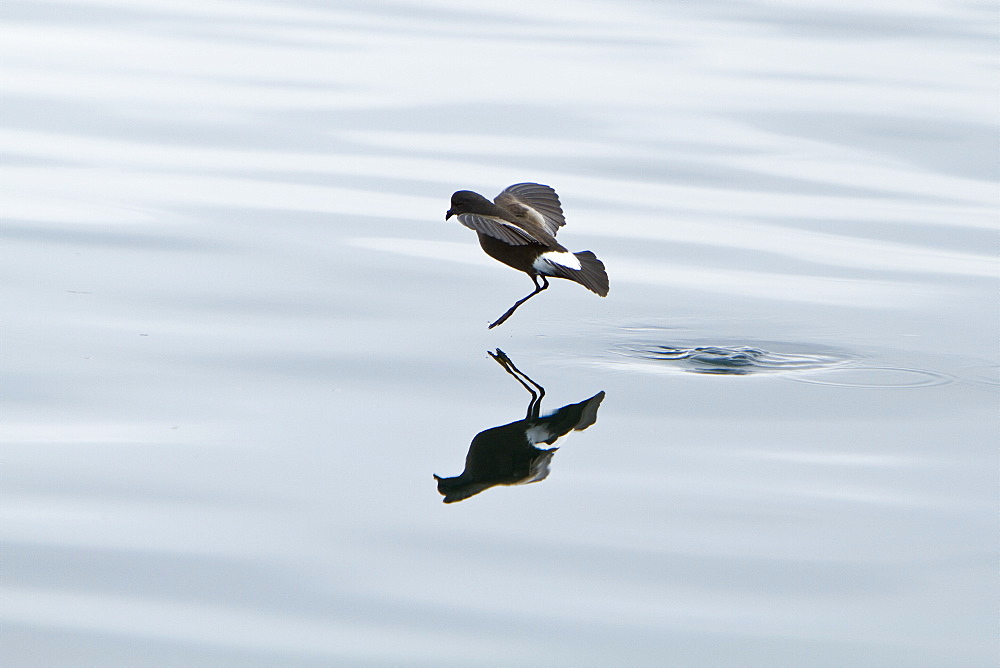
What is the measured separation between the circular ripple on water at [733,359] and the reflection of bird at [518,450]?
1.69 feet

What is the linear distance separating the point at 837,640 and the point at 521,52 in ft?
31.1

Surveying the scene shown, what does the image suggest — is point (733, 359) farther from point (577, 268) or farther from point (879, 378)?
point (577, 268)

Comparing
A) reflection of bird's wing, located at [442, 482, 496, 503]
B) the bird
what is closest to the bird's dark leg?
the bird

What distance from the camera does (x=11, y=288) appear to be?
18.8 feet

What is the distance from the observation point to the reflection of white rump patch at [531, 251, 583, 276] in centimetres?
563

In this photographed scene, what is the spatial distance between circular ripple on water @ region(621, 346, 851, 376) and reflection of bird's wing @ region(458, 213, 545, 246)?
24.4 inches

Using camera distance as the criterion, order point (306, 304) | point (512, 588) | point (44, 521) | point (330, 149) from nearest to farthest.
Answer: point (512, 588)
point (44, 521)
point (306, 304)
point (330, 149)

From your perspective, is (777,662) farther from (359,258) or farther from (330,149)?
(330,149)

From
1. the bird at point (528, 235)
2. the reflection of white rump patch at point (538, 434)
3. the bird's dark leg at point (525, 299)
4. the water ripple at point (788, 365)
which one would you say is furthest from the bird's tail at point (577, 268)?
the reflection of white rump patch at point (538, 434)

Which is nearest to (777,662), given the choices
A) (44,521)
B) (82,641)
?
(82,641)

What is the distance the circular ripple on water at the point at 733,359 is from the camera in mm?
5062

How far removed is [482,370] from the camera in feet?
16.2

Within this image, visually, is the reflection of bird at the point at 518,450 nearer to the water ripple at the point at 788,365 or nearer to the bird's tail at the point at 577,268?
the water ripple at the point at 788,365

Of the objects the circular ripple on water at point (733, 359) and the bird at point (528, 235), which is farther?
the bird at point (528, 235)
